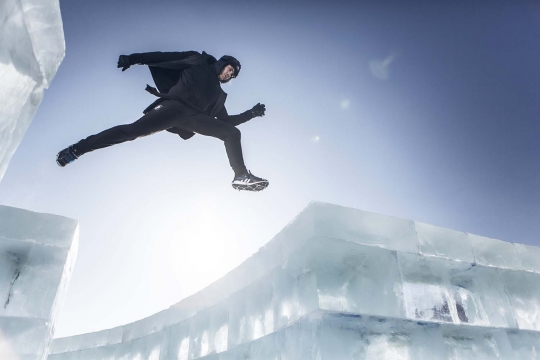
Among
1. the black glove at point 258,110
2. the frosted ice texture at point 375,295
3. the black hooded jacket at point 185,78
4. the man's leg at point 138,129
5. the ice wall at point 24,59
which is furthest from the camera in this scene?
the black glove at point 258,110

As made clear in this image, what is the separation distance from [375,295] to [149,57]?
3131 millimetres

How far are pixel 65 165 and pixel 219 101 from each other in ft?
5.77

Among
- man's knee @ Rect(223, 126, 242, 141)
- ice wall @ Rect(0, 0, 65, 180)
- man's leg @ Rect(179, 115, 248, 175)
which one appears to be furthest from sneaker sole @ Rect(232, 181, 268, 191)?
ice wall @ Rect(0, 0, 65, 180)

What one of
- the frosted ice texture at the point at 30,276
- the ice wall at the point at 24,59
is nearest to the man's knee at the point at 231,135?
the frosted ice texture at the point at 30,276

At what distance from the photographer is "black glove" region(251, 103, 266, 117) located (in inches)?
191

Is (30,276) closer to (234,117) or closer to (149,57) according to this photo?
(149,57)

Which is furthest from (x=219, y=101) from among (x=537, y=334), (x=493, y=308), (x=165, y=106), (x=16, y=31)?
(x=537, y=334)

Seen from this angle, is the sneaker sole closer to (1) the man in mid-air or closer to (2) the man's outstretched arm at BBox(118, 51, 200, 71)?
(1) the man in mid-air

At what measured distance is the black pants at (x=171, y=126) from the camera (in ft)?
12.2

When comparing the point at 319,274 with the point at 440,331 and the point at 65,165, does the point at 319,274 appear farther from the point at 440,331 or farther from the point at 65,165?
the point at 65,165

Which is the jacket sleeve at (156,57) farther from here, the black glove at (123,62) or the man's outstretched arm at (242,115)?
the man's outstretched arm at (242,115)

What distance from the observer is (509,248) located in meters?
2.97

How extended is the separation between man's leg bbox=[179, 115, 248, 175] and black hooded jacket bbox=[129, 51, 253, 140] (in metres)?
0.12

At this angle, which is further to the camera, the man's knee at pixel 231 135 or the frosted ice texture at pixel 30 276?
the man's knee at pixel 231 135
